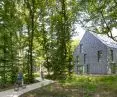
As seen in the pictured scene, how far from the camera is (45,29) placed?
113 feet

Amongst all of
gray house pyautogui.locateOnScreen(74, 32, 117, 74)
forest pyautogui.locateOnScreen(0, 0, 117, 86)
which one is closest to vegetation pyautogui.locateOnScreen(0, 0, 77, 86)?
forest pyautogui.locateOnScreen(0, 0, 117, 86)

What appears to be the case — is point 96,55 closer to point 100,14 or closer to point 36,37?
point 36,37

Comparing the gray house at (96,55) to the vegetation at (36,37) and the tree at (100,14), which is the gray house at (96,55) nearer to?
the vegetation at (36,37)

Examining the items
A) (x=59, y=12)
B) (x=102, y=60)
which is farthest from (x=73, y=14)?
(x=102, y=60)

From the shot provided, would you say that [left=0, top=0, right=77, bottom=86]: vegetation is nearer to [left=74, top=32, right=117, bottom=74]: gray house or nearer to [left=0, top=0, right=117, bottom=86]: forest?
[left=0, top=0, right=117, bottom=86]: forest

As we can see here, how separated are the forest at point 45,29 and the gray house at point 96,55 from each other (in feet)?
46.9

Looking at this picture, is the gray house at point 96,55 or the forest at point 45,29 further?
the gray house at point 96,55

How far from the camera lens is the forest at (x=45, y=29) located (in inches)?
920

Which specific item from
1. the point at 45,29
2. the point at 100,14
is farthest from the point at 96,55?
the point at 100,14

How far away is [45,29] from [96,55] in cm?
1793

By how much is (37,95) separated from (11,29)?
8.49m

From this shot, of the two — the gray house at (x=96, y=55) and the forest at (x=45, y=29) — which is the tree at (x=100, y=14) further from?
the gray house at (x=96, y=55)

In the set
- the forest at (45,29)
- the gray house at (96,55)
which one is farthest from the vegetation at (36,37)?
the gray house at (96,55)

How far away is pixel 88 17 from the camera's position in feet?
88.5
